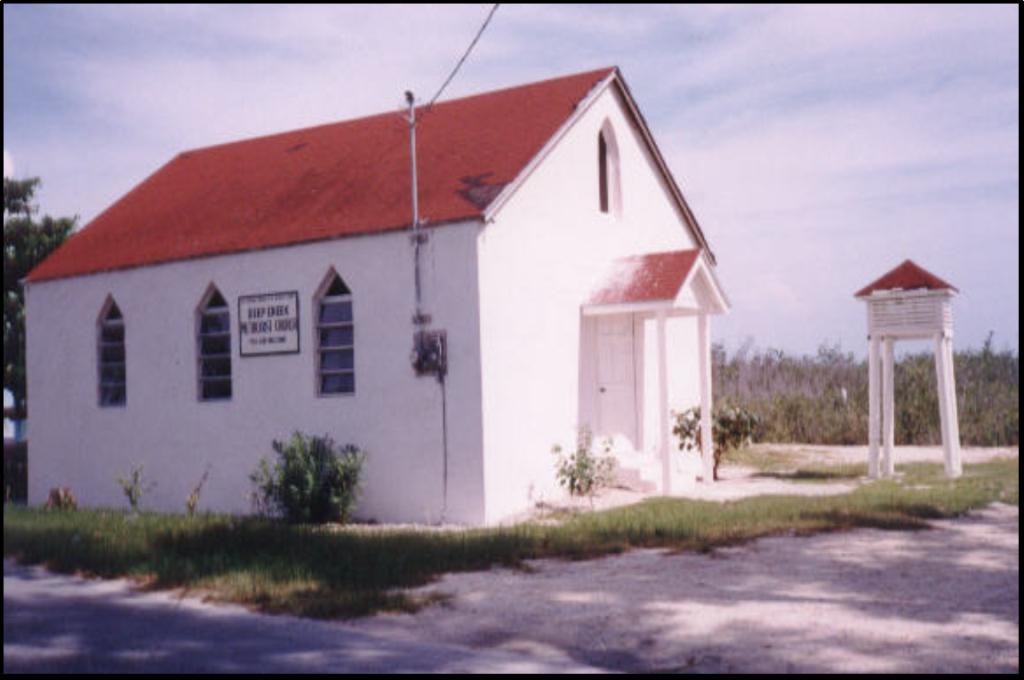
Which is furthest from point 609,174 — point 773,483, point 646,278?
point 773,483

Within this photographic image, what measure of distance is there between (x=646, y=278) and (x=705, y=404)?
242cm

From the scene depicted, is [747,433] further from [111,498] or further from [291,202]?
[111,498]

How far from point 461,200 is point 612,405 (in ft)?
14.6

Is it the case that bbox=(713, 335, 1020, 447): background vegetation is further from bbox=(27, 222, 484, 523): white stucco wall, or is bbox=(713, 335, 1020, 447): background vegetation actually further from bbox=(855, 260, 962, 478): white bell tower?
bbox=(27, 222, 484, 523): white stucco wall

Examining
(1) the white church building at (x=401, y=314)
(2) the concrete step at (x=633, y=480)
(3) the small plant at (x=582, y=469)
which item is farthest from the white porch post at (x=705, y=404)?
(3) the small plant at (x=582, y=469)

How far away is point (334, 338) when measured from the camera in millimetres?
15820

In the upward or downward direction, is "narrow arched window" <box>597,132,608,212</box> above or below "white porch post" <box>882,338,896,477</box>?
above

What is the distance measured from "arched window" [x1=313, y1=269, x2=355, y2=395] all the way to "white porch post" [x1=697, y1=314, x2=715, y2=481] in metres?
5.66

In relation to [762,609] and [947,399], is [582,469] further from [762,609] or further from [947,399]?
[762,609]

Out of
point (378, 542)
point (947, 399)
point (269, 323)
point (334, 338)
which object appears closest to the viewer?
point (378, 542)

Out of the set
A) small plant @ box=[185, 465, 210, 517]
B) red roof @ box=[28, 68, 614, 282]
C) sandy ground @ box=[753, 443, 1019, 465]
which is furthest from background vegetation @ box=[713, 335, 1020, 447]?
small plant @ box=[185, 465, 210, 517]

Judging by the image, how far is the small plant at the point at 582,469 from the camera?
1531 centimetres

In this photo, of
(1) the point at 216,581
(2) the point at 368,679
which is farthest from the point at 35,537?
(1) the point at 216,581

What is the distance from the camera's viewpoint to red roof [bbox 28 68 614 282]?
51.1ft
